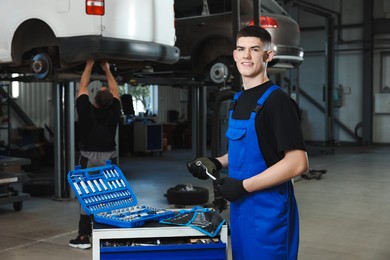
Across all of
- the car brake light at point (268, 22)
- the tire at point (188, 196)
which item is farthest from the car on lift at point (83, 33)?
the car brake light at point (268, 22)

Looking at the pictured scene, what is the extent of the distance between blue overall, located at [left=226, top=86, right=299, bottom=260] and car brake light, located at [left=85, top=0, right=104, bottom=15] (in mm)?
2725

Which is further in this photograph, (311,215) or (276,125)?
(311,215)

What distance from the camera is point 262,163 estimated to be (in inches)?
81.5

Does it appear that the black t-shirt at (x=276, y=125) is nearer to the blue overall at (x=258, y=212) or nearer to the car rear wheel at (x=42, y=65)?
the blue overall at (x=258, y=212)

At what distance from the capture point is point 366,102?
15.4 m

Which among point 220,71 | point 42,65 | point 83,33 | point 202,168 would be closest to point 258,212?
point 202,168

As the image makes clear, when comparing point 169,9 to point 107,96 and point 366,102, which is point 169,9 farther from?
point 366,102

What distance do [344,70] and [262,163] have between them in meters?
14.6

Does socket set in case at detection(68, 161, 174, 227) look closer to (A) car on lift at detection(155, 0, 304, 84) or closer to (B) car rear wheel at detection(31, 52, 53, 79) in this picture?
(B) car rear wheel at detection(31, 52, 53, 79)

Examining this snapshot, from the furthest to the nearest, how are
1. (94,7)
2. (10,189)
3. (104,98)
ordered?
(10,189), (94,7), (104,98)

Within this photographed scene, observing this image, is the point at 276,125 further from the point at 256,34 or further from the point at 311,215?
the point at 311,215

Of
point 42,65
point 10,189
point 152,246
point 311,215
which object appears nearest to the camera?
point 152,246

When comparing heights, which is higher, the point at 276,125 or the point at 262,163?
the point at 276,125

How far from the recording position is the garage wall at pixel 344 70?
51.0 ft
